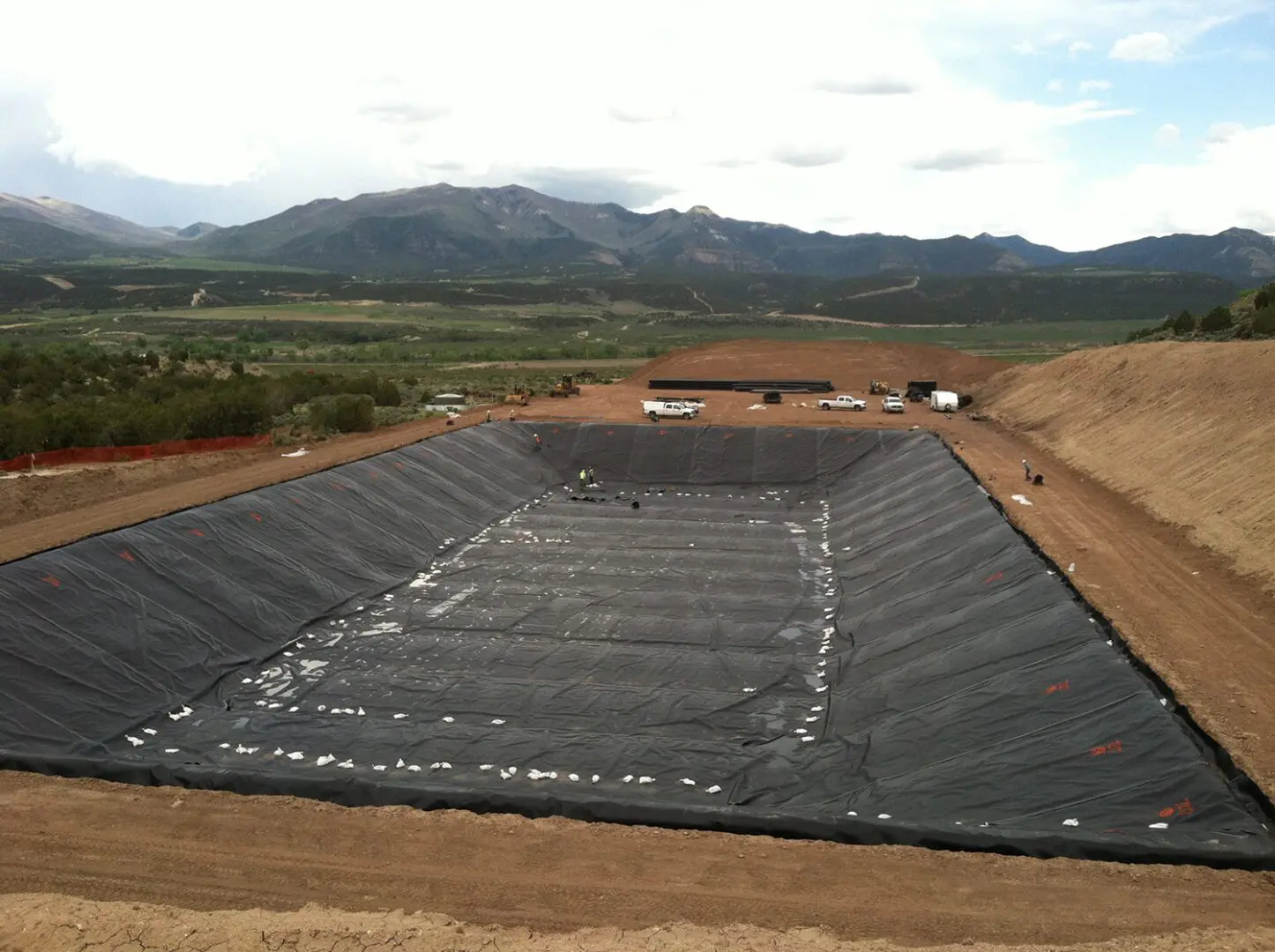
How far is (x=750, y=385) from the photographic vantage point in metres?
62.6

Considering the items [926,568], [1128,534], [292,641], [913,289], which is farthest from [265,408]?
[913,289]

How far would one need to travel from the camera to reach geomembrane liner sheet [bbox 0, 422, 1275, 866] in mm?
12312

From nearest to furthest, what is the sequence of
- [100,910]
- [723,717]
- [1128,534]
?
[100,910], [723,717], [1128,534]

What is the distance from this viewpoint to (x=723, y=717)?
54.9ft

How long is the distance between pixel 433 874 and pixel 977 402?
50361 mm

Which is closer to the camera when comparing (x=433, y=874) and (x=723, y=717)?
(x=433, y=874)

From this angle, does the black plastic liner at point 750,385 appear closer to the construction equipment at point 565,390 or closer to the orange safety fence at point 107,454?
the construction equipment at point 565,390

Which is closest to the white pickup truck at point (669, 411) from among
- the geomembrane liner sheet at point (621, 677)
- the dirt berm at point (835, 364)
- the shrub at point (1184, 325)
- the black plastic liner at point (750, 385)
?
the black plastic liner at point (750, 385)

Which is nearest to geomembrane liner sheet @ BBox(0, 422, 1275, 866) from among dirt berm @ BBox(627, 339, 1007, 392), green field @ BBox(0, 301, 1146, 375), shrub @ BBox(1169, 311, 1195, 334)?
shrub @ BBox(1169, 311, 1195, 334)

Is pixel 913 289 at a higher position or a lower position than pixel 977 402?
higher

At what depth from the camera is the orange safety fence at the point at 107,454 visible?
33.2 meters

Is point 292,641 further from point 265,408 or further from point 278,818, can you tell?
point 265,408

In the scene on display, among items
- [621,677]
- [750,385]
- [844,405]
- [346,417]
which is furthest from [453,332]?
[621,677]

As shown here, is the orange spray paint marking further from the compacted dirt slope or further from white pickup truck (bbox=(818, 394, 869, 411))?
white pickup truck (bbox=(818, 394, 869, 411))
